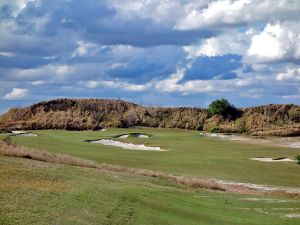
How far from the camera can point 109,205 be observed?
19797 millimetres

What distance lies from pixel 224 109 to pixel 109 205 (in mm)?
99939

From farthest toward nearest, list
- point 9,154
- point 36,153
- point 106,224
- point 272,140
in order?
point 272,140 → point 36,153 → point 9,154 → point 106,224

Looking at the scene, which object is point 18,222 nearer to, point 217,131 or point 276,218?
point 276,218

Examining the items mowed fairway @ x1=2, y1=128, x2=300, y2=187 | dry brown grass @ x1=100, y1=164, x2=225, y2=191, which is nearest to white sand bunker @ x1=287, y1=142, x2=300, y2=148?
mowed fairway @ x1=2, y1=128, x2=300, y2=187

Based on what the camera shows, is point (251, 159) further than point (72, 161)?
Yes

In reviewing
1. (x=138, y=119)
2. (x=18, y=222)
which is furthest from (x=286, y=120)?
(x=18, y=222)

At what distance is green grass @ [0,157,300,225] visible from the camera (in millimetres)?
16578

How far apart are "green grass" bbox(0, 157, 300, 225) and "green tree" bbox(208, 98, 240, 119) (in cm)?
8731

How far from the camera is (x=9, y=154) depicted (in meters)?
33.4

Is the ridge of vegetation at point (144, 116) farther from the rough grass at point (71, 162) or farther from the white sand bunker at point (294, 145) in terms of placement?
the rough grass at point (71, 162)

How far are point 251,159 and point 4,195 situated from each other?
40.5 m

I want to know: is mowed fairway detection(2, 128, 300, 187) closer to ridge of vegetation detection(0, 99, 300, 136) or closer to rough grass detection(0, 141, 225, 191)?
rough grass detection(0, 141, 225, 191)

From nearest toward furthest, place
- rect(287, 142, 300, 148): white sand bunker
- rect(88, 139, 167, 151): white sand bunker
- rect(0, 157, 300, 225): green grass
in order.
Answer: rect(0, 157, 300, 225): green grass
rect(88, 139, 167, 151): white sand bunker
rect(287, 142, 300, 148): white sand bunker

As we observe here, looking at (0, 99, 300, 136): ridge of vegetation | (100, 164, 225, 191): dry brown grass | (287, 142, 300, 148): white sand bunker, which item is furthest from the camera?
(0, 99, 300, 136): ridge of vegetation
